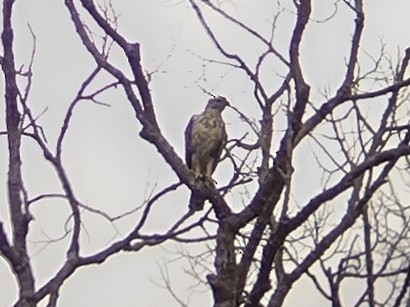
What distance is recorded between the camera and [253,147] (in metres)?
5.98

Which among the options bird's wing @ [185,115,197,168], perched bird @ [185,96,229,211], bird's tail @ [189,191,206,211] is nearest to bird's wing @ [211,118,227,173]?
perched bird @ [185,96,229,211]

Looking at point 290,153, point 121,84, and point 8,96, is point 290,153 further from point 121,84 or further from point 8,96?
point 8,96

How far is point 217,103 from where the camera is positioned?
7.89m

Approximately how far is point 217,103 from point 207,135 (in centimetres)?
28

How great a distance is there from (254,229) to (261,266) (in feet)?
0.83

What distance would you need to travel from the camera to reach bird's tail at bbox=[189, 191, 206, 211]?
17.7ft

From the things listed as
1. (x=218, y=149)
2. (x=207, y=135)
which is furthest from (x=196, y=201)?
(x=207, y=135)

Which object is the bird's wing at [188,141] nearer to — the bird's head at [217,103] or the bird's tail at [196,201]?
the bird's head at [217,103]

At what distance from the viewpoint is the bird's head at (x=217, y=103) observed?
7.74 meters

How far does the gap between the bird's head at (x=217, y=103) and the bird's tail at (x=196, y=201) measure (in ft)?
6.26

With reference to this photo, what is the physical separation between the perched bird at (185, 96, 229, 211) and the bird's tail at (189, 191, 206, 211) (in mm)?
1663

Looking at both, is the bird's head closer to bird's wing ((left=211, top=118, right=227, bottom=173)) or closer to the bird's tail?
bird's wing ((left=211, top=118, right=227, bottom=173))

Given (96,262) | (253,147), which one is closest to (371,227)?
(253,147)

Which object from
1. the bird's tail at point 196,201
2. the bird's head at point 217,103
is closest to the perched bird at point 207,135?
the bird's head at point 217,103
